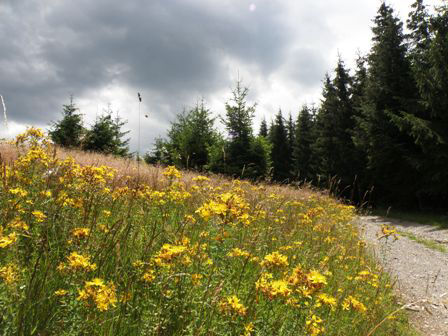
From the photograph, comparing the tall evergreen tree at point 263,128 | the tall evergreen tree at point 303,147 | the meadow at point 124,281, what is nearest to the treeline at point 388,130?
the tall evergreen tree at point 303,147

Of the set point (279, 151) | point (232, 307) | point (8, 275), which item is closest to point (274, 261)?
point (232, 307)

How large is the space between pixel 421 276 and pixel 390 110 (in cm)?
1642

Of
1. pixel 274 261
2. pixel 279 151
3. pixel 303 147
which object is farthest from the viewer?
pixel 279 151

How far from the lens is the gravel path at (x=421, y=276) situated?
4285 mm

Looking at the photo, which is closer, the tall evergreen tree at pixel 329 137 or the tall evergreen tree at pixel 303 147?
the tall evergreen tree at pixel 329 137

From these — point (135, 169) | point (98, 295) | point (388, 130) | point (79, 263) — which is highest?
point (388, 130)

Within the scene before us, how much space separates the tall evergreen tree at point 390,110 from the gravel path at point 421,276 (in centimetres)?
955

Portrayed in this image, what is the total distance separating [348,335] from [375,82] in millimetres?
21488

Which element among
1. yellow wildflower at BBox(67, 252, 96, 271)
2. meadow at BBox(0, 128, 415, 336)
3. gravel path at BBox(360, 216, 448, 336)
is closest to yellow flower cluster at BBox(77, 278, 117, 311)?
meadow at BBox(0, 128, 415, 336)

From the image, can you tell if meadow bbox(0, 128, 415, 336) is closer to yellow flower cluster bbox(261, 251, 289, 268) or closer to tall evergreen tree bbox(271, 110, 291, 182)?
yellow flower cluster bbox(261, 251, 289, 268)

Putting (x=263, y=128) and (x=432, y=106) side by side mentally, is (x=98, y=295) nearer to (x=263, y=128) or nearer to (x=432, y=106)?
(x=432, y=106)

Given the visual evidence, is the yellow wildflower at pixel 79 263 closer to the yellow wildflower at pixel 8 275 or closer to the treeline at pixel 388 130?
the yellow wildflower at pixel 8 275

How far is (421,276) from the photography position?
6230 mm

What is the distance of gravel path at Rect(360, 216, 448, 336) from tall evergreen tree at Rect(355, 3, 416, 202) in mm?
9546
